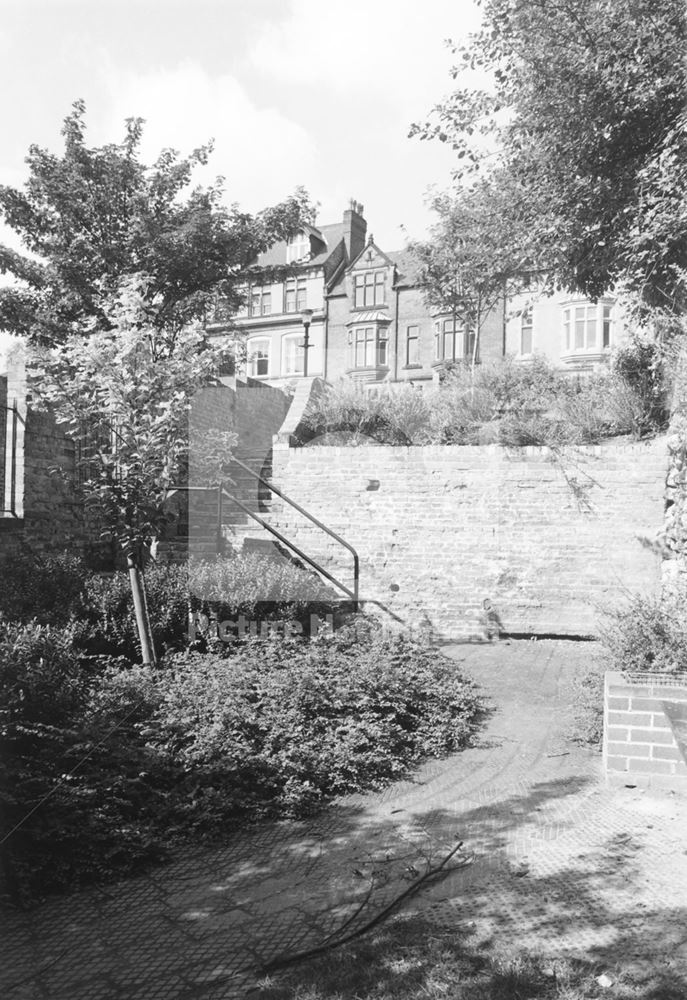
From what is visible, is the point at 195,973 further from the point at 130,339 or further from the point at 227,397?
the point at 227,397

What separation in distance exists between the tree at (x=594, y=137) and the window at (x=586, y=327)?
722 inches

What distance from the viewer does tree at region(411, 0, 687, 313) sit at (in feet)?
25.5

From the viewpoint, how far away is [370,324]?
108 ft

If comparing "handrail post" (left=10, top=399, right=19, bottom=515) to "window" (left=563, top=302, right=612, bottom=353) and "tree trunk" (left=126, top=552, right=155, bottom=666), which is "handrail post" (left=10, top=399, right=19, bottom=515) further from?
"window" (left=563, top=302, right=612, bottom=353)

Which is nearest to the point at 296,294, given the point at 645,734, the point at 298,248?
the point at 298,248

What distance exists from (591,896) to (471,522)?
6590 mm

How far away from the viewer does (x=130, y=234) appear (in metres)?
11.9

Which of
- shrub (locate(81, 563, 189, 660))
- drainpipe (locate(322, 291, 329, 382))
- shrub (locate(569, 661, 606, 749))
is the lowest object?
shrub (locate(569, 661, 606, 749))

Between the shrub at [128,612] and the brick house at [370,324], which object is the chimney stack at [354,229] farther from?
the shrub at [128,612]

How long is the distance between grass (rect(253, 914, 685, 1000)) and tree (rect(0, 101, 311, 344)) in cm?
1053

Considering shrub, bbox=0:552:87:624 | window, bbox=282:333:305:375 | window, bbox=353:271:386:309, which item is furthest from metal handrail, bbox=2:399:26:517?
window, bbox=282:333:305:375

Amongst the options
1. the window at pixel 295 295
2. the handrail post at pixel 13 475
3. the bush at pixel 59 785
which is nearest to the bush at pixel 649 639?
the bush at pixel 59 785

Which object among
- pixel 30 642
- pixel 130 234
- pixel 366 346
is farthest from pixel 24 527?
pixel 366 346

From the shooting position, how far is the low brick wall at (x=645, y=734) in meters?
4.18
